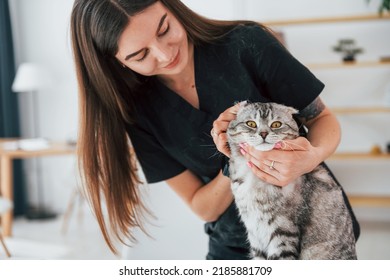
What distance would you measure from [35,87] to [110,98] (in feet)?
0.80

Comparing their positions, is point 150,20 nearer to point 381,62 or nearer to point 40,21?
point 40,21

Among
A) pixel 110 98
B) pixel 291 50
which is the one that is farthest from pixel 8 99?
pixel 291 50

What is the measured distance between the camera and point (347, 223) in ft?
2.49

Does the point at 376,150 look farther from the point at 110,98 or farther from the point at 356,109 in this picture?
the point at 110,98

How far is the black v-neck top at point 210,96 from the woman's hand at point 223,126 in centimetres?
3

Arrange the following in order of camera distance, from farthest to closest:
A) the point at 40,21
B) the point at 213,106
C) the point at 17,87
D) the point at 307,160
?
the point at 17,87
the point at 40,21
the point at 213,106
the point at 307,160

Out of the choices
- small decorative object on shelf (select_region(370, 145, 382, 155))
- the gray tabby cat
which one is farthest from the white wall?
the gray tabby cat

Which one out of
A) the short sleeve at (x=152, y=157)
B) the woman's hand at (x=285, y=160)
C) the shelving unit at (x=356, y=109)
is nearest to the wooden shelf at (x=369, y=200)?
the shelving unit at (x=356, y=109)

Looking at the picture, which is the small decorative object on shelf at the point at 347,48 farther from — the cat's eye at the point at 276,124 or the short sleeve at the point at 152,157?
the short sleeve at the point at 152,157

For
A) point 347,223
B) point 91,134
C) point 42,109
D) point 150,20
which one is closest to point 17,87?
point 42,109

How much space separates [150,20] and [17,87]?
522 millimetres

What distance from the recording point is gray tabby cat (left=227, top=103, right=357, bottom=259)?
0.72 m

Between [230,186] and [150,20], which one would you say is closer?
[150,20]
